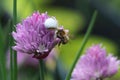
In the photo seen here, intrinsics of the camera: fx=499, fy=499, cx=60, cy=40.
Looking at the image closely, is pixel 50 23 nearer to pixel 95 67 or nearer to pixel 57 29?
pixel 57 29

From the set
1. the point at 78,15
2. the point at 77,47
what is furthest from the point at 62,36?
the point at 78,15

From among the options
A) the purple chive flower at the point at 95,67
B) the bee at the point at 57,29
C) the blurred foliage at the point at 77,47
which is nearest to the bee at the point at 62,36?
the bee at the point at 57,29

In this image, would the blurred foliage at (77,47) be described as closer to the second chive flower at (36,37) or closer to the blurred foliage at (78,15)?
the blurred foliage at (78,15)

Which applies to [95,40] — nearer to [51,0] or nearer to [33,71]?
[51,0]

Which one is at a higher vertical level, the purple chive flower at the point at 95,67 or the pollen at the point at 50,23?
the pollen at the point at 50,23

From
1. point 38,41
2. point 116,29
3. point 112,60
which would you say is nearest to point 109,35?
point 116,29

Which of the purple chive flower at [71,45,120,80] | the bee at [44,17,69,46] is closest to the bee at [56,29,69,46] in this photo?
the bee at [44,17,69,46]

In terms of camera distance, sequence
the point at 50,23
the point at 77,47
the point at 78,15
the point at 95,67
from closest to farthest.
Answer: the point at 50,23
the point at 95,67
the point at 77,47
the point at 78,15
